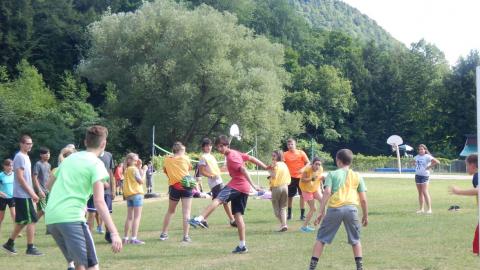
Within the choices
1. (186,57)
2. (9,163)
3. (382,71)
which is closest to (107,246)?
(9,163)

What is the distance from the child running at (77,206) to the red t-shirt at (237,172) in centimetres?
574

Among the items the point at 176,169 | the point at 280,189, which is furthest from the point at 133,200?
Result: the point at 280,189

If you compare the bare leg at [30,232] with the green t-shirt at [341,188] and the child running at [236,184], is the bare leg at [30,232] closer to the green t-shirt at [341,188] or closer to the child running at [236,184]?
the child running at [236,184]

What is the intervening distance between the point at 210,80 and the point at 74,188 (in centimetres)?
4510

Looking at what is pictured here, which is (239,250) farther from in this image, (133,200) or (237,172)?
(133,200)

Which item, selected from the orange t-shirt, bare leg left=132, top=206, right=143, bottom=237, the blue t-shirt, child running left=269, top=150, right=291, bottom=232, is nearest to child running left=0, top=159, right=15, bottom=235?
the blue t-shirt

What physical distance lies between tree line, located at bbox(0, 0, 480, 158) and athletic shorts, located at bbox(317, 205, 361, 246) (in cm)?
4128

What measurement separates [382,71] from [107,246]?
264 ft

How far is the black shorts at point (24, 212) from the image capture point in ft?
38.4

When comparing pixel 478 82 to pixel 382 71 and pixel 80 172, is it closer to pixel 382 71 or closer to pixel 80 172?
pixel 80 172

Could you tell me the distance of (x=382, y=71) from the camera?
90.2 m

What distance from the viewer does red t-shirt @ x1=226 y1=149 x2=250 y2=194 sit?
12336 millimetres

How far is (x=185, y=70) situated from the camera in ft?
167

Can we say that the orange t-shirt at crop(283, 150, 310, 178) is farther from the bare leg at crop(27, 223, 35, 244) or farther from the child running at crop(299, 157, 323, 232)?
the bare leg at crop(27, 223, 35, 244)
